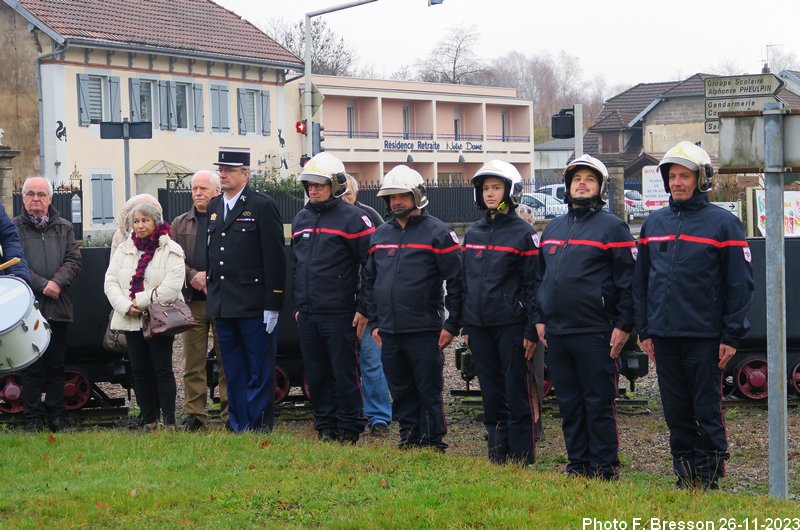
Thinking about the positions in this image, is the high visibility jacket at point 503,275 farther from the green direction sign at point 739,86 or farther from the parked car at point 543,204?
the parked car at point 543,204

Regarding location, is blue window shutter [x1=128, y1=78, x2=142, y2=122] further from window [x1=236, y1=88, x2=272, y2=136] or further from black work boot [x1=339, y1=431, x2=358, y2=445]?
black work boot [x1=339, y1=431, x2=358, y2=445]

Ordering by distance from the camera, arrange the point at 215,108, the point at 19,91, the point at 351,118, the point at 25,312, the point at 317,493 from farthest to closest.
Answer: the point at 351,118 < the point at 215,108 < the point at 19,91 < the point at 25,312 < the point at 317,493

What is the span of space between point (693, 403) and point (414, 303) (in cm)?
220

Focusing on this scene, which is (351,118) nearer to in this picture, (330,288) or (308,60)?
(308,60)

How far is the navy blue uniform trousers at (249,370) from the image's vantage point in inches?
398

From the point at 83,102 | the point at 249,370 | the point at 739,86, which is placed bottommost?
the point at 249,370

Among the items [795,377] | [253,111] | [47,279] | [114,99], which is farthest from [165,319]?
[253,111]

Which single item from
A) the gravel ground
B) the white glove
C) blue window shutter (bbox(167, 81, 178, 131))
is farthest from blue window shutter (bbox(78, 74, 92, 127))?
the white glove

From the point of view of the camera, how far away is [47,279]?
35.1 feet

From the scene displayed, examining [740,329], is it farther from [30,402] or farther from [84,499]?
[30,402]

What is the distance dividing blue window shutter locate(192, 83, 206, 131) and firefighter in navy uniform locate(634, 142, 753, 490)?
42356 millimetres

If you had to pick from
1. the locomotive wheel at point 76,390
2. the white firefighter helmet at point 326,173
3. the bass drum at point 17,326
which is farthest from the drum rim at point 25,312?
the locomotive wheel at point 76,390

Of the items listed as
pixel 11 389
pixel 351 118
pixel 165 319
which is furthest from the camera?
pixel 351 118

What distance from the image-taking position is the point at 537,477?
7.54 m
